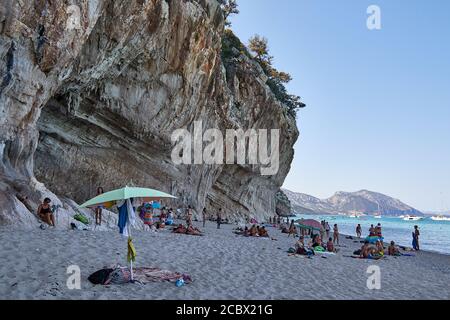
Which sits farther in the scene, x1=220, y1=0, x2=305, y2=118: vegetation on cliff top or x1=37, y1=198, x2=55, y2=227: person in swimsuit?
x1=220, y1=0, x2=305, y2=118: vegetation on cliff top

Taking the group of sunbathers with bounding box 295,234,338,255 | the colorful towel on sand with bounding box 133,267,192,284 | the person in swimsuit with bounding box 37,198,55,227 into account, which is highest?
the person in swimsuit with bounding box 37,198,55,227

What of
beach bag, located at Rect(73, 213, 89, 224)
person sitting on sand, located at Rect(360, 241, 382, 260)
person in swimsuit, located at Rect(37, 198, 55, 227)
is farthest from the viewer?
person sitting on sand, located at Rect(360, 241, 382, 260)

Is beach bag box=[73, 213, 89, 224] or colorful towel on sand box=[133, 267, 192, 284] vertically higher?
beach bag box=[73, 213, 89, 224]

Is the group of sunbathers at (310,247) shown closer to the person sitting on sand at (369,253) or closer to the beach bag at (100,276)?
the person sitting on sand at (369,253)

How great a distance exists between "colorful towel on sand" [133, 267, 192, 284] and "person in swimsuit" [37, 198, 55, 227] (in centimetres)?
563

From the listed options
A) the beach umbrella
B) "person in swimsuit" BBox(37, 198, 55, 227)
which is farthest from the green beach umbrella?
"person in swimsuit" BBox(37, 198, 55, 227)

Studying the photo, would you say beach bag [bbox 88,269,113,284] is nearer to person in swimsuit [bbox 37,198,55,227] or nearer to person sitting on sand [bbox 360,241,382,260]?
person in swimsuit [bbox 37,198,55,227]

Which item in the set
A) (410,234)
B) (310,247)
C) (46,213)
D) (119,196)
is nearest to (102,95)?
(46,213)

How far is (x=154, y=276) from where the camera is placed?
24.3 feet

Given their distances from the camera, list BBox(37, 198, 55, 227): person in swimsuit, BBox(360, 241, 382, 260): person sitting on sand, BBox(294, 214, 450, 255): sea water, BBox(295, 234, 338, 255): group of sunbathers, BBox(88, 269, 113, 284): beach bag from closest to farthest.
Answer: BBox(88, 269, 113, 284): beach bag < BBox(37, 198, 55, 227): person in swimsuit < BBox(295, 234, 338, 255): group of sunbathers < BBox(360, 241, 382, 260): person sitting on sand < BBox(294, 214, 450, 255): sea water

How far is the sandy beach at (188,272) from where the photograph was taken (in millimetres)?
6398

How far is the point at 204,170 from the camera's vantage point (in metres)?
30.4

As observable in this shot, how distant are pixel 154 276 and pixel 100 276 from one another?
3.59ft

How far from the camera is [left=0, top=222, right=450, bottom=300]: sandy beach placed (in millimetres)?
6398
